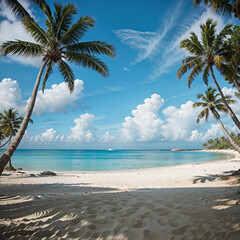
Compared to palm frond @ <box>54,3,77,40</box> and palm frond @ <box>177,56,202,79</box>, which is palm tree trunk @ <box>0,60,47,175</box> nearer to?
palm frond @ <box>54,3,77,40</box>

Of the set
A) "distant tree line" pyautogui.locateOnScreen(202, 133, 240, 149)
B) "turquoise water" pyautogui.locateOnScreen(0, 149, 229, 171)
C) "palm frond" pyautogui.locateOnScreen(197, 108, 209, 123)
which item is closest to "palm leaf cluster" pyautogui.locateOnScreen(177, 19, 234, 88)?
"palm frond" pyautogui.locateOnScreen(197, 108, 209, 123)

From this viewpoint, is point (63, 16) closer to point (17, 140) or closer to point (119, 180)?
point (17, 140)

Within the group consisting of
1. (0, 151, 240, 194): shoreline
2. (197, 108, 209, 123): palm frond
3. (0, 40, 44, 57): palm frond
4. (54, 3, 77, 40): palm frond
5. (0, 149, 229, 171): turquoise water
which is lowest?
(0, 149, 229, 171): turquoise water

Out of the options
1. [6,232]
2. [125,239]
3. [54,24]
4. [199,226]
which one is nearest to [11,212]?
[6,232]

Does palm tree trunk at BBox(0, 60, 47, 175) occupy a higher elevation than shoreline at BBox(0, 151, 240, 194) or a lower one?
higher

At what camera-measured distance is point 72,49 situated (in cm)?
865

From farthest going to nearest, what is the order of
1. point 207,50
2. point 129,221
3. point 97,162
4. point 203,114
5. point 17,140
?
point 97,162 < point 203,114 < point 207,50 < point 17,140 < point 129,221

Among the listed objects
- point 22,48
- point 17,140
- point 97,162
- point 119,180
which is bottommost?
point 97,162

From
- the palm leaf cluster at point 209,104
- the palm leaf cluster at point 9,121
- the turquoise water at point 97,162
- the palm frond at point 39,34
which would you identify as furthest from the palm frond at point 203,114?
the palm leaf cluster at point 9,121

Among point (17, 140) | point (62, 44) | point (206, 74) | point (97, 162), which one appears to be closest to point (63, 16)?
point (62, 44)

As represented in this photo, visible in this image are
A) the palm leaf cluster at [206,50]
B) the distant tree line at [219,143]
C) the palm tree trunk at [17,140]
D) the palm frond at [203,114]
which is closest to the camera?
the palm tree trunk at [17,140]

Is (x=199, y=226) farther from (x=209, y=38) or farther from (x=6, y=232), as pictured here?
(x=209, y=38)

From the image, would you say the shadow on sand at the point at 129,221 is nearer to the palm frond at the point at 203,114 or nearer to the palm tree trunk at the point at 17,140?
the palm tree trunk at the point at 17,140

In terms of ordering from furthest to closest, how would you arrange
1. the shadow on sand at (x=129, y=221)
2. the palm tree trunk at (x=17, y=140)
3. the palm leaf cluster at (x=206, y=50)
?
the palm leaf cluster at (x=206, y=50)
the palm tree trunk at (x=17, y=140)
the shadow on sand at (x=129, y=221)
